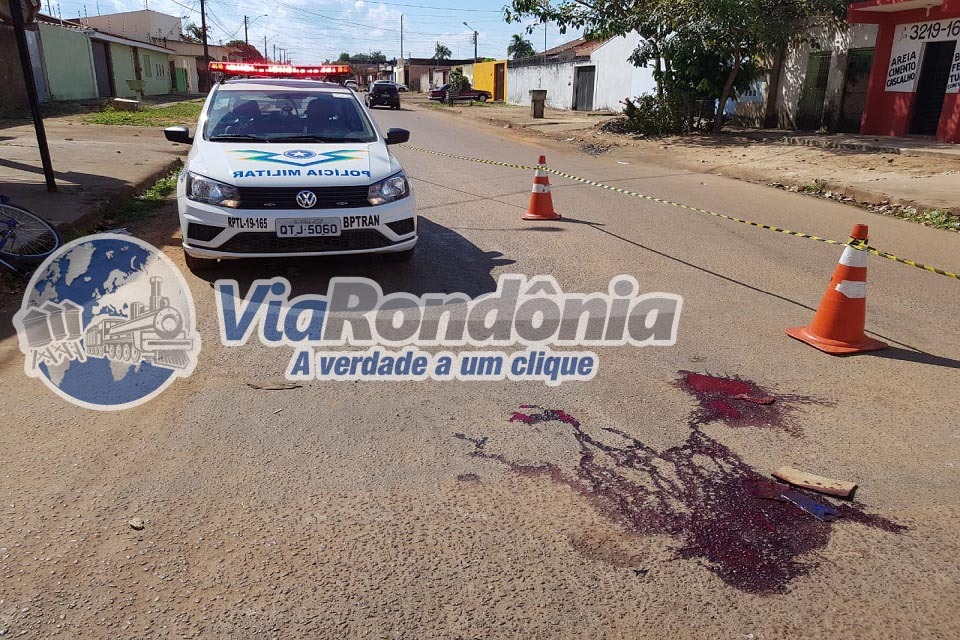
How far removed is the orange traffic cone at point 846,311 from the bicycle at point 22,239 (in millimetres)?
6249

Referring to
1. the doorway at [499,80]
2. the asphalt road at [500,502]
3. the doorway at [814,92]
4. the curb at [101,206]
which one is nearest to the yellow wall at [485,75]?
the doorway at [499,80]

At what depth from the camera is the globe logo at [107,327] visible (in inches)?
160

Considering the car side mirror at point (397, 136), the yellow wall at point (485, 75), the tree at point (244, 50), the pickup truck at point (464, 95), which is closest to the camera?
the car side mirror at point (397, 136)

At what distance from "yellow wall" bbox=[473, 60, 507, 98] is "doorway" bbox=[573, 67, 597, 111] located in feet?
48.9

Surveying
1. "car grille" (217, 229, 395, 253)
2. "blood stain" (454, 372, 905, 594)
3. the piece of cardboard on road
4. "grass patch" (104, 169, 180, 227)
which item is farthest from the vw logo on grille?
"grass patch" (104, 169, 180, 227)

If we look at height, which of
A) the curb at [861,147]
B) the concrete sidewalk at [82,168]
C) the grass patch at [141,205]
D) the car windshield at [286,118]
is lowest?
the grass patch at [141,205]

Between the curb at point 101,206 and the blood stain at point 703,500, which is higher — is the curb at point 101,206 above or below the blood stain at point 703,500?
above

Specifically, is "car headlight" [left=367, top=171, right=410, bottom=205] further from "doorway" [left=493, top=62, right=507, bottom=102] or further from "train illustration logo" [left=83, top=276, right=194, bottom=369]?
"doorway" [left=493, top=62, right=507, bottom=102]

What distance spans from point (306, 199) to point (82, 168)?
304 inches

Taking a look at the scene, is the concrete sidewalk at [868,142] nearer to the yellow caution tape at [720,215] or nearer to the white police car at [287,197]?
the yellow caution tape at [720,215]

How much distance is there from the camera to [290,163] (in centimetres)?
579

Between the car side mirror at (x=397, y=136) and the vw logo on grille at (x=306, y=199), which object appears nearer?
the vw logo on grille at (x=306, y=199)

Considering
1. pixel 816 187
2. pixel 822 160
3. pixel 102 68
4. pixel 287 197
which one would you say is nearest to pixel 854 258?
pixel 287 197

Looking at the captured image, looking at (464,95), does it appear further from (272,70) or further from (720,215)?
(720,215)
